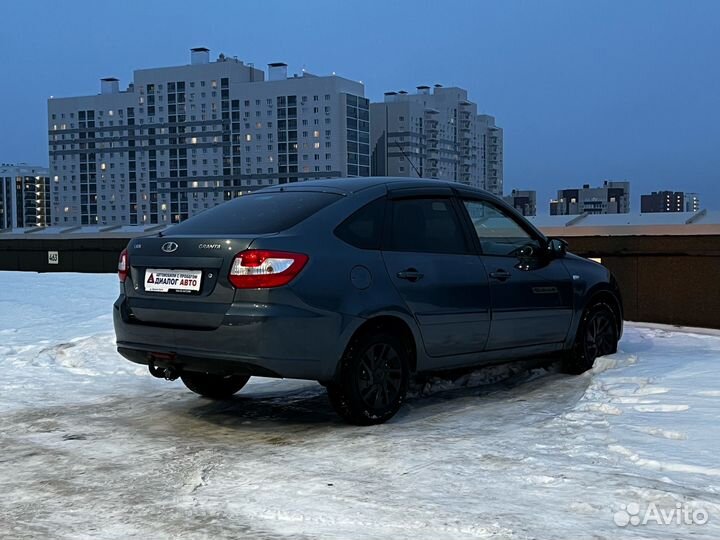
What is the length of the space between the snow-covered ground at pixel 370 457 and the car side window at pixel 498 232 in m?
1.09

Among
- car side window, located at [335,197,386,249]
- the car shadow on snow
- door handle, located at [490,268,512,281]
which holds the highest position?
car side window, located at [335,197,386,249]

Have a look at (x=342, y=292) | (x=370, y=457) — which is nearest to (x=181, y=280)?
(x=342, y=292)

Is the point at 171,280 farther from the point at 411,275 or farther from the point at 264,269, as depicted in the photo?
the point at 411,275

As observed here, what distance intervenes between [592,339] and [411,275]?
2381 mm

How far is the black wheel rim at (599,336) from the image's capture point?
7.66 meters

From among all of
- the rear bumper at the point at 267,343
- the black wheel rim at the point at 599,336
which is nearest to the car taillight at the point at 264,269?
the rear bumper at the point at 267,343

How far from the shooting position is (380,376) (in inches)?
232

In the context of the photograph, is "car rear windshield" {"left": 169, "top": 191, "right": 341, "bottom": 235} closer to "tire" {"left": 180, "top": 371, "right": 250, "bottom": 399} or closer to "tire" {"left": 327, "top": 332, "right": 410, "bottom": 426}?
"tire" {"left": 327, "top": 332, "right": 410, "bottom": 426}

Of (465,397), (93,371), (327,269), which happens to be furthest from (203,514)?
(93,371)

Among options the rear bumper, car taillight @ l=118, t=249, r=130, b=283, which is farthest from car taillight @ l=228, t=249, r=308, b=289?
car taillight @ l=118, t=249, r=130, b=283

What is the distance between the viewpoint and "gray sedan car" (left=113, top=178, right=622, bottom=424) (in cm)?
546

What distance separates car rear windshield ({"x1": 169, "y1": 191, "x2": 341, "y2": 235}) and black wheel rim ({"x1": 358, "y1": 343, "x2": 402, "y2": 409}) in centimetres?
97

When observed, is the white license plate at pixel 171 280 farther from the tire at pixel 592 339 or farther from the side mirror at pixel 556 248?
the tire at pixel 592 339

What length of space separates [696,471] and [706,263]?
6.33 m
